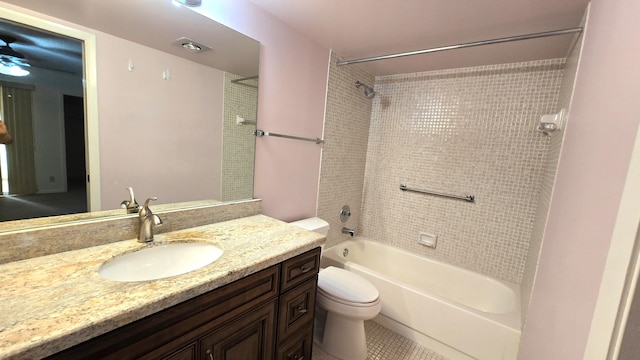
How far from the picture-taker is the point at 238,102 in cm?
149

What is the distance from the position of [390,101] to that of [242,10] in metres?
1.59

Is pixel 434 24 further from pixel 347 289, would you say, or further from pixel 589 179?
pixel 347 289

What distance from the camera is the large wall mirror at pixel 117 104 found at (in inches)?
34.3

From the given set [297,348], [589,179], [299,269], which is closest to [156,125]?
[299,269]

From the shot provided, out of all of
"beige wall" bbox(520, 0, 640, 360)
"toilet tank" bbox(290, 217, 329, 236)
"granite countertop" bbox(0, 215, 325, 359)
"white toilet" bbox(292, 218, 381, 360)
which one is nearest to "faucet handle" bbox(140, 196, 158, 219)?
"granite countertop" bbox(0, 215, 325, 359)

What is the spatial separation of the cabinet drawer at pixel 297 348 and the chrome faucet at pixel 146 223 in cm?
75

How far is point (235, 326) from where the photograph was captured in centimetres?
92

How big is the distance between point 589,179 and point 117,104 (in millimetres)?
1715

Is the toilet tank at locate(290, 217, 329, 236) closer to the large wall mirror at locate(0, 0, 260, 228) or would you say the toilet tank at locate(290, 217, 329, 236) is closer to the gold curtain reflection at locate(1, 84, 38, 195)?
the large wall mirror at locate(0, 0, 260, 228)

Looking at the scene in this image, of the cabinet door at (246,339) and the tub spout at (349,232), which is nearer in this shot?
the cabinet door at (246,339)

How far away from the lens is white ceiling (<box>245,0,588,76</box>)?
1.29 metres

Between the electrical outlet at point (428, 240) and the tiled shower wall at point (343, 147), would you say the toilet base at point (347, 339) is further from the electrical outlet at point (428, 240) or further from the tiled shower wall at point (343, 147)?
the electrical outlet at point (428, 240)

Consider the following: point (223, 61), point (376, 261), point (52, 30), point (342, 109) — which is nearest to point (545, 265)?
point (376, 261)

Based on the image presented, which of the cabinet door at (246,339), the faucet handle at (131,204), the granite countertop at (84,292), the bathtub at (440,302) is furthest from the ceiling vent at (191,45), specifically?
the bathtub at (440,302)
